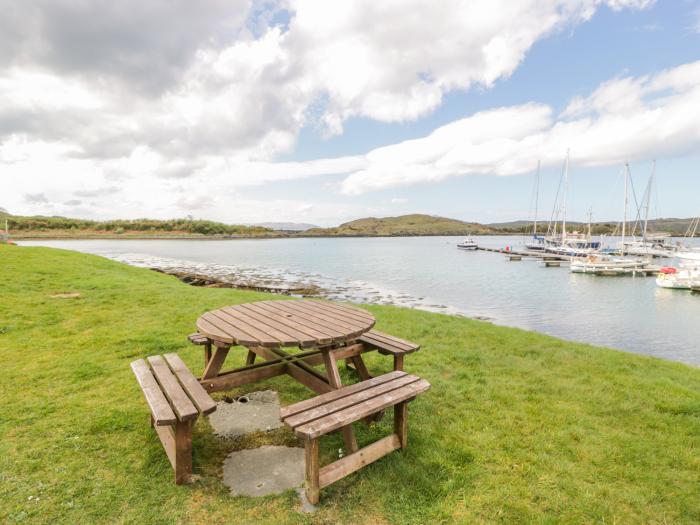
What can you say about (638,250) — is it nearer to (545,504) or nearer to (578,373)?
(578,373)

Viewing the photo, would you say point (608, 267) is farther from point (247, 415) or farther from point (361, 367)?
point (247, 415)

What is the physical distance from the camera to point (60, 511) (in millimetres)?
2955

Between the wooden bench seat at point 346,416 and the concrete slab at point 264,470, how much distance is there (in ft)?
1.44

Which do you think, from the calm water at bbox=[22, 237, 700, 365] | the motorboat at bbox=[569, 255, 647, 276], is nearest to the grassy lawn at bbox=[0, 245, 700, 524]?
the calm water at bbox=[22, 237, 700, 365]

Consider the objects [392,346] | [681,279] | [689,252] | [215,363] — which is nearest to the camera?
[215,363]

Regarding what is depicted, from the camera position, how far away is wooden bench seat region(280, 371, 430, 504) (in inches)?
117

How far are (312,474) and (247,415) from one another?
76.2 inches

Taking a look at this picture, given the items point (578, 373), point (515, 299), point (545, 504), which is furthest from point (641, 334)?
point (545, 504)

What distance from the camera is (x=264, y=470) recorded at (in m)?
3.56

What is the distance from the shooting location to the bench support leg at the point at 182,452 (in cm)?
323

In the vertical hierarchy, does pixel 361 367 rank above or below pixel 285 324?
below

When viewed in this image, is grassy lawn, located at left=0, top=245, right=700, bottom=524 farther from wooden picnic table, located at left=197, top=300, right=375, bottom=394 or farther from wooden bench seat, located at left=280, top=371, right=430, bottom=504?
wooden picnic table, located at left=197, top=300, right=375, bottom=394

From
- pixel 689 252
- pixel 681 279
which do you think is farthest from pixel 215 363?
pixel 689 252

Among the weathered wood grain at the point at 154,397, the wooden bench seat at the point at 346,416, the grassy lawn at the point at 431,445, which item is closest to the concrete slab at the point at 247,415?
the grassy lawn at the point at 431,445
